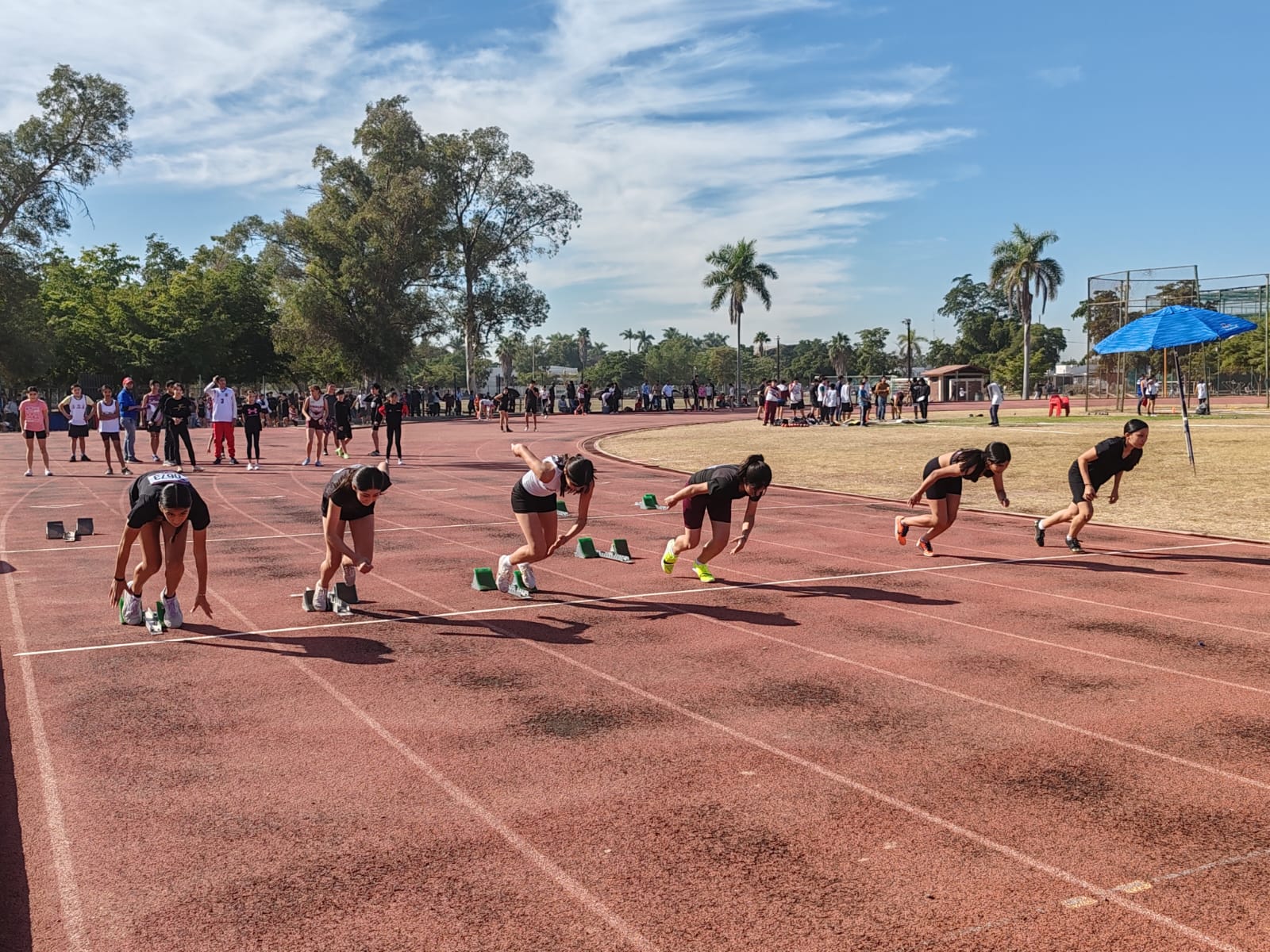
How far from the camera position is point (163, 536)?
830 centimetres

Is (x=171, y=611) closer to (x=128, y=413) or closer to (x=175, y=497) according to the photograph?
(x=175, y=497)

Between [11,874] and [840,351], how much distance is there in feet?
386

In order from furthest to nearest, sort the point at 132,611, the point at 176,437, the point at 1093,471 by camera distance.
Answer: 1. the point at 176,437
2. the point at 1093,471
3. the point at 132,611

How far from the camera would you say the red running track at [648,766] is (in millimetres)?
4121

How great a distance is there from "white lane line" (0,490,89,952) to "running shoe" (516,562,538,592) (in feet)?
13.8

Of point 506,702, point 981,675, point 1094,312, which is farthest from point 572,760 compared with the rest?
point 1094,312

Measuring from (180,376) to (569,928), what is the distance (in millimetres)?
57811

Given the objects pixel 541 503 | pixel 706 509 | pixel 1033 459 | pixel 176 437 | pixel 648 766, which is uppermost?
pixel 176 437

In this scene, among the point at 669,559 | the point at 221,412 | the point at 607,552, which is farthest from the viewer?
the point at 221,412

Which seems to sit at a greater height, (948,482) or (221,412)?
(221,412)

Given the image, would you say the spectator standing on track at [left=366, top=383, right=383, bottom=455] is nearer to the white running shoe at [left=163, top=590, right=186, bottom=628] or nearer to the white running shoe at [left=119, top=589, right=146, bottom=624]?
the white running shoe at [left=119, top=589, right=146, bottom=624]

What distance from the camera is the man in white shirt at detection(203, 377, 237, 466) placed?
73.4ft

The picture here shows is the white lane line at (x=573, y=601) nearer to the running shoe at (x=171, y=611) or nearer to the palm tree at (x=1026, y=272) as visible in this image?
the running shoe at (x=171, y=611)

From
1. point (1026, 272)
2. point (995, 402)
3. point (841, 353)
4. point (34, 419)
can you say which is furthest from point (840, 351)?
point (34, 419)
